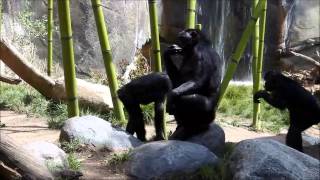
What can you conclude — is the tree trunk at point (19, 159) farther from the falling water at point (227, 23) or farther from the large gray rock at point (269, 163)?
the falling water at point (227, 23)

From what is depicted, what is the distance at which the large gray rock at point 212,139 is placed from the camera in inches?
213

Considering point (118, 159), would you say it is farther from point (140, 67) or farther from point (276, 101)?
point (140, 67)

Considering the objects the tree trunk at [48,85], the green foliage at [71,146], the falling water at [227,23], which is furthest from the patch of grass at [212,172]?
the falling water at [227,23]

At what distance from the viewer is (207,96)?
5.45 metres

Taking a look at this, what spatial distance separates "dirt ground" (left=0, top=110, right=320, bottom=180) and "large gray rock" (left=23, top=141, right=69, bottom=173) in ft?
0.59

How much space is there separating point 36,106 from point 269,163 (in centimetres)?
440

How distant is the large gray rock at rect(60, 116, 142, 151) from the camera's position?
4781 mm

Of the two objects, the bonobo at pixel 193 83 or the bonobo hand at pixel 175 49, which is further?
the bonobo hand at pixel 175 49

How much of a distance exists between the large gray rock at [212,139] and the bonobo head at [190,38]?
985mm

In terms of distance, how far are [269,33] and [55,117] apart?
30.6 ft

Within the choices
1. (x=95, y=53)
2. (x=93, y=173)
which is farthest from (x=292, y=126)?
(x=95, y=53)

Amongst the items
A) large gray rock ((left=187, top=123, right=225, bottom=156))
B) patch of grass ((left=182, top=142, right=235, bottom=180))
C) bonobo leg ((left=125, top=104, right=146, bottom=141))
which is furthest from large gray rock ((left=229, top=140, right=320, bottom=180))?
bonobo leg ((left=125, top=104, right=146, bottom=141))

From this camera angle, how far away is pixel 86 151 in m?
4.73

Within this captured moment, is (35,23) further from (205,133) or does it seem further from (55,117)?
(205,133)
